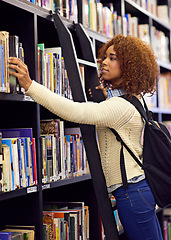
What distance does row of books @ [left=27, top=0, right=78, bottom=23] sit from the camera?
2029mm

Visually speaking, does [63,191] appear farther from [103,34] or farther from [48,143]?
[103,34]

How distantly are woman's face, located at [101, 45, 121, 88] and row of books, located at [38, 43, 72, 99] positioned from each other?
30 cm

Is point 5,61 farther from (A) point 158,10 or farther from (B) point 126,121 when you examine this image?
(A) point 158,10

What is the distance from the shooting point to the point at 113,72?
185cm

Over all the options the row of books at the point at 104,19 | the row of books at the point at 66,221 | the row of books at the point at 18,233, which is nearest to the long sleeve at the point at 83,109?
the row of books at the point at 18,233

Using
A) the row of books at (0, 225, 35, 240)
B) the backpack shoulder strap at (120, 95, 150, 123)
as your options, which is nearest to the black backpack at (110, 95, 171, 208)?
the backpack shoulder strap at (120, 95, 150, 123)

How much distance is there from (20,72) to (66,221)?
3.00 feet

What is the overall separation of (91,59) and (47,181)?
67cm

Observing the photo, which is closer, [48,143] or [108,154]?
[108,154]

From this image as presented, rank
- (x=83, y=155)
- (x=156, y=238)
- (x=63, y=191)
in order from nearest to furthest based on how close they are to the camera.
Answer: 1. (x=156, y=238)
2. (x=83, y=155)
3. (x=63, y=191)

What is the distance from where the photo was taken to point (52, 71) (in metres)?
2.06

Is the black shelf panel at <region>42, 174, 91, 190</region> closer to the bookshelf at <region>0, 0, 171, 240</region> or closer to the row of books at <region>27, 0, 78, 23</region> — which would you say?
the bookshelf at <region>0, 0, 171, 240</region>

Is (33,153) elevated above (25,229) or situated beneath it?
elevated above

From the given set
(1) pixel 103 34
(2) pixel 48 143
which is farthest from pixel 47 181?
(1) pixel 103 34
